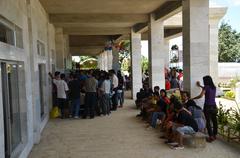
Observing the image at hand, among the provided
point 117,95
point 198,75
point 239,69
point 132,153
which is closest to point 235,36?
point 239,69

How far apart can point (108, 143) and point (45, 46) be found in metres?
4.63

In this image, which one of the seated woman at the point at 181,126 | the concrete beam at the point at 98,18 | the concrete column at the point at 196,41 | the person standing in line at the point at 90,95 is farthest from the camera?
the concrete beam at the point at 98,18

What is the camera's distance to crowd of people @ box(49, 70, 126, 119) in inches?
456

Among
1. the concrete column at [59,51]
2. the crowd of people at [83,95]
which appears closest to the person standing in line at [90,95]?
the crowd of people at [83,95]

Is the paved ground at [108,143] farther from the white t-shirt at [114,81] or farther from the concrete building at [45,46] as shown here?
the white t-shirt at [114,81]

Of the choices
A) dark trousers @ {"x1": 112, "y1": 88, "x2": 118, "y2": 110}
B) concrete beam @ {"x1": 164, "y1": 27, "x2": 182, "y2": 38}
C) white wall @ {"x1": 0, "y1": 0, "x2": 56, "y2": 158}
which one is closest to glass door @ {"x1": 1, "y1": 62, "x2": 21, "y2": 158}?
white wall @ {"x1": 0, "y1": 0, "x2": 56, "y2": 158}

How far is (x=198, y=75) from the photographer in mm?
9539

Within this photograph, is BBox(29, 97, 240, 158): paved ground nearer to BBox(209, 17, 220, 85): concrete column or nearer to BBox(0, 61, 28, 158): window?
BBox(0, 61, 28, 158): window

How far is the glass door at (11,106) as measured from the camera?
543 centimetres

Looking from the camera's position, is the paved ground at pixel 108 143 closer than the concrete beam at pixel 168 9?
Yes

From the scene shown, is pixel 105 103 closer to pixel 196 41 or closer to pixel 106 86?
pixel 106 86

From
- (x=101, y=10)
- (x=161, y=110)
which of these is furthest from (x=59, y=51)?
(x=161, y=110)

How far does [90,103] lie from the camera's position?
1176 cm

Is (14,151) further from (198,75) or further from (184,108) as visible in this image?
(198,75)
